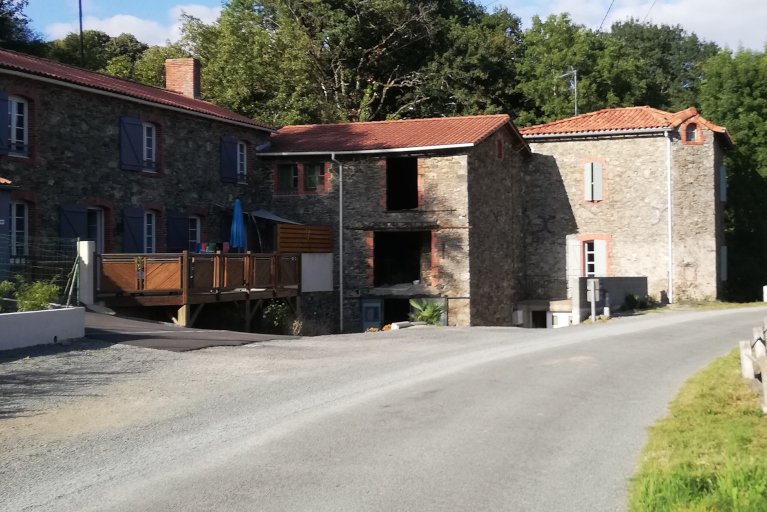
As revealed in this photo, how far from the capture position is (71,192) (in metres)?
22.9

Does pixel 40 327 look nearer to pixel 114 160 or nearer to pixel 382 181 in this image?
pixel 114 160

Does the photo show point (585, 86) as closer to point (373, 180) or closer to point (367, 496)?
point (373, 180)

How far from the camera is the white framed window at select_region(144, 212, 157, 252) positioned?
25688 mm

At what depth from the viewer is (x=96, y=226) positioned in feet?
79.3

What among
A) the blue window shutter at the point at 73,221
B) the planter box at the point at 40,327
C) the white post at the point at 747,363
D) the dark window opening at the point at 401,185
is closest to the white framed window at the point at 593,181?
the dark window opening at the point at 401,185

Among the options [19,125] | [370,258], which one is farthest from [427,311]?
[19,125]

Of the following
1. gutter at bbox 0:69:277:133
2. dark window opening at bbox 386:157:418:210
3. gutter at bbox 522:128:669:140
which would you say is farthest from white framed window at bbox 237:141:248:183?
gutter at bbox 522:128:669:140

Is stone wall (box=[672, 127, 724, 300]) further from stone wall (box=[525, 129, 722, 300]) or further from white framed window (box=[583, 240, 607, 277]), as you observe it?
white framed window (box=[583, 240, 607, 277])

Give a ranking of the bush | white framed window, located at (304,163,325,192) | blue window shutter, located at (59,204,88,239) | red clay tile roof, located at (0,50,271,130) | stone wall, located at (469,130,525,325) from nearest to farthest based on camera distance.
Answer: the bush → red clay tile roof, located at (0,50,271,130) → blue window shutter, located at (59,204,88,239) → stone wall, located at (469,130,525,325) → white framed window, located at (304,163,325,192)

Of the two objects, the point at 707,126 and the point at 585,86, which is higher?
the point at 585,86

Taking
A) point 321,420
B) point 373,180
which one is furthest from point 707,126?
point 321,420

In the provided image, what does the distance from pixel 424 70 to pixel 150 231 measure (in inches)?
840

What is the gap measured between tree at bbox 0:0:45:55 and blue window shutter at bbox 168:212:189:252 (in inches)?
650

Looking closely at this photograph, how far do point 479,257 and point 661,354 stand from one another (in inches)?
541
